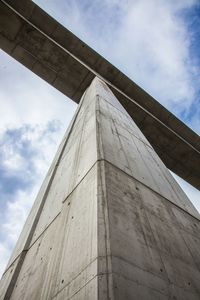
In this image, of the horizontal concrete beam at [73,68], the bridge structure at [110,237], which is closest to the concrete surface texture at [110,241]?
the bridge structure at [110,237]

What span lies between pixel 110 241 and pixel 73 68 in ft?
26.7

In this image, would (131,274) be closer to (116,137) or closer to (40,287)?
(40,287)

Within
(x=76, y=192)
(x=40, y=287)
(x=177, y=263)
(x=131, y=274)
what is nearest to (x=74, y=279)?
(x=131, y=274)

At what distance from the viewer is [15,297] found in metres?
2.03

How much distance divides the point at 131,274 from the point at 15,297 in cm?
132

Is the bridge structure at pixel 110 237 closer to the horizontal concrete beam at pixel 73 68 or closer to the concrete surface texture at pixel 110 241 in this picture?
the concrete surface texture at pixel 110 241

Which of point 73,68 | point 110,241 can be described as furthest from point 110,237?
point 73,68

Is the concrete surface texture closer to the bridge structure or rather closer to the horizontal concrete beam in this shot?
the bridge structure

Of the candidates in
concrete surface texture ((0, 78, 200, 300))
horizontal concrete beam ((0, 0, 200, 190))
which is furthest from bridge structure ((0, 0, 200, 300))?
horizontal concrete beam ((0, 0, 200, 190))

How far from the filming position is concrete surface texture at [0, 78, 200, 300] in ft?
4.17

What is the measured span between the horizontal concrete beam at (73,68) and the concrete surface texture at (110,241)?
6.56 m

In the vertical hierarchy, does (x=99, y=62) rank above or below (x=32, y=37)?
above

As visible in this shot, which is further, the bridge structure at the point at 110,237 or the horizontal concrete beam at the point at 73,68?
the horizontal concrete beam at the point at 73,68

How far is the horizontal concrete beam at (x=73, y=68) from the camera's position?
7891 mm
